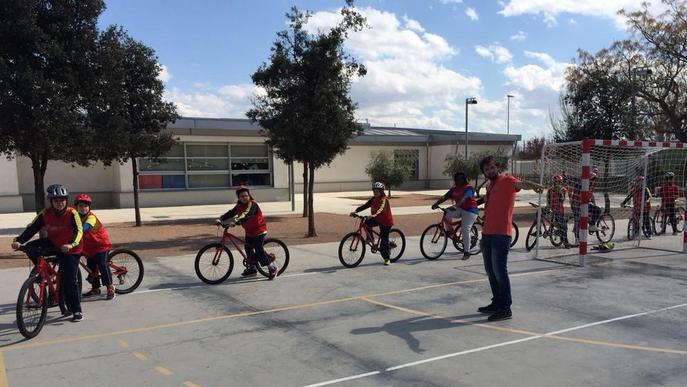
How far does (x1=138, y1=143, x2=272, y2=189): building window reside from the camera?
26.5 m

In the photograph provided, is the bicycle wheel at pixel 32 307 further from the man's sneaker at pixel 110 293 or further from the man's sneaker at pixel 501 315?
the man's sneaker at pixel 501 315

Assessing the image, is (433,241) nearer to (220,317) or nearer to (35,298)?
(220,317)

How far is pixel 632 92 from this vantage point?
23.2 meters

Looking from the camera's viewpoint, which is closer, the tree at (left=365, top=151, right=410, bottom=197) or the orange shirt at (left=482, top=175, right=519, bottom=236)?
the orange shirt at (left=482, top=175, right=519, bottom=236)

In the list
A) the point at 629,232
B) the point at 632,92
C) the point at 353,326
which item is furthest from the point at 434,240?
the point at 632,92

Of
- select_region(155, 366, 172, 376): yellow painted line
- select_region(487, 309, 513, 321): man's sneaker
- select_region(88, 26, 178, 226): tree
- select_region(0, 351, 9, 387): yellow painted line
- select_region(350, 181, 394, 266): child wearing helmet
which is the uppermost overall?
select_region(88, 26, 178, 226): tree

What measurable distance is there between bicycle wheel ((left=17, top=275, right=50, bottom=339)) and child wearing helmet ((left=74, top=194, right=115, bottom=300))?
1164 mm

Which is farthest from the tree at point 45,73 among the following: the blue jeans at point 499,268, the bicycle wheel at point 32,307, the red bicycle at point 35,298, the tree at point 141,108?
the blue jeans at point 499,268

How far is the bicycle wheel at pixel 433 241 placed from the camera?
10781 millimetres

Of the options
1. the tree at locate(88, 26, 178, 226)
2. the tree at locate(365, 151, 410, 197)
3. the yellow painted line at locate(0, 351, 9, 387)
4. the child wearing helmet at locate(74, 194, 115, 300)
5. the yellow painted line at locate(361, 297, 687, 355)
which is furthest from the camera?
the tree at locate(365, 151, 410, 197)

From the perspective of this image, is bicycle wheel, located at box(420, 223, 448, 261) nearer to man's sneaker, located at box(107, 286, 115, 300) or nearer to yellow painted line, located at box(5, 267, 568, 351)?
yellow painted line, located at box(5, 267, 568, 351)

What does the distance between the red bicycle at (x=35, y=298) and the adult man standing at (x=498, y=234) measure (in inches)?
202

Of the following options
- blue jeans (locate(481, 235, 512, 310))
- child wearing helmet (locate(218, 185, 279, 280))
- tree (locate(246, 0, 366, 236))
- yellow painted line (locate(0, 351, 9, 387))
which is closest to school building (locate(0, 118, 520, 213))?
tree (locate(246, 0, 366, 236))

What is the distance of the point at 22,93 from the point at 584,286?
34.8 feet
